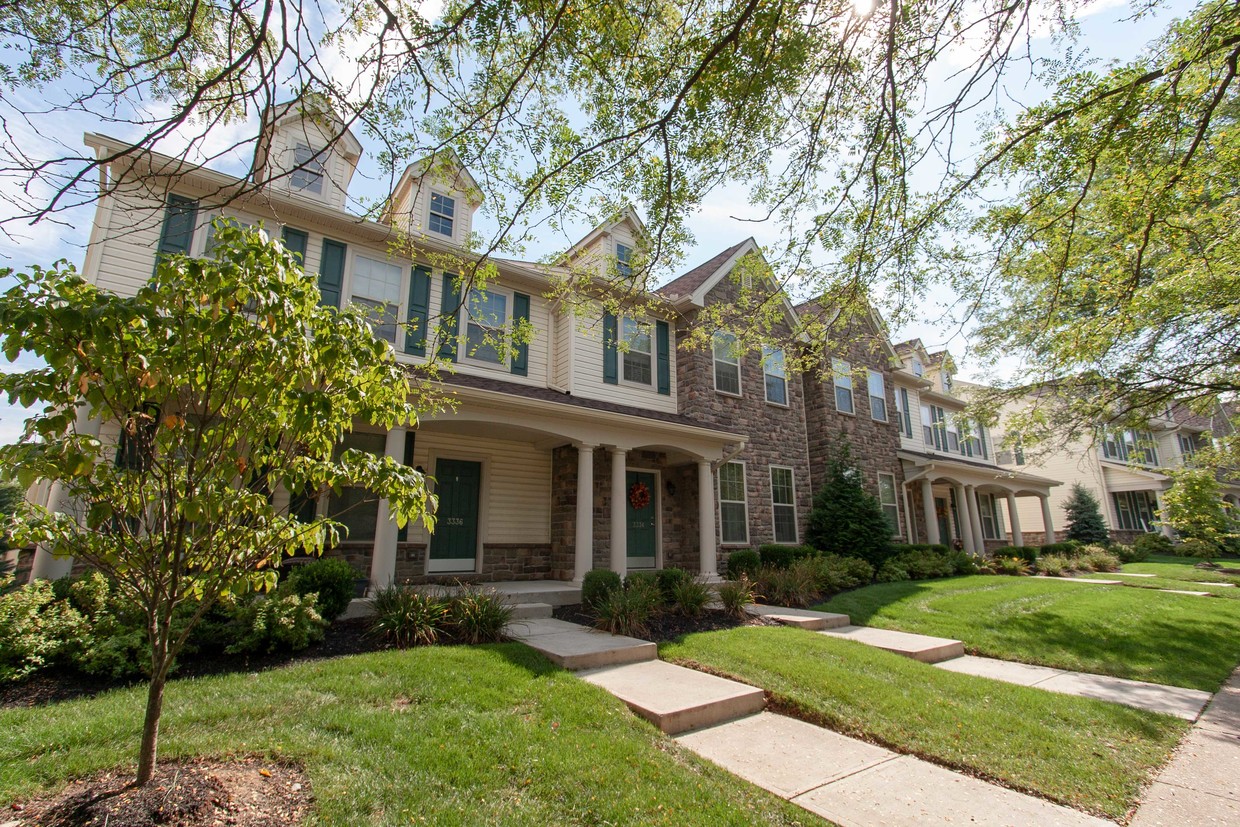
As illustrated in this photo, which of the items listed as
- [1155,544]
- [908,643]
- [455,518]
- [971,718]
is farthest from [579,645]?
[1155,544]

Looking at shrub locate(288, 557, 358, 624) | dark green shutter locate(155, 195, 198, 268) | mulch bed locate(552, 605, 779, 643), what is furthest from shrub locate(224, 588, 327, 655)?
dark green shutter locate(155, 195, 198, 268)

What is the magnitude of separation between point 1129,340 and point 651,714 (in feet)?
40.2

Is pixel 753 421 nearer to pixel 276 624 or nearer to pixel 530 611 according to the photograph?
pixel 530 611

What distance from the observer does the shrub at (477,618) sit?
20.9 feet

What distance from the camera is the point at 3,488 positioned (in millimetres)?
12656

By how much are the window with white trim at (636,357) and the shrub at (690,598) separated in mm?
5226

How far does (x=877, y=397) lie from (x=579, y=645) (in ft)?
48.3

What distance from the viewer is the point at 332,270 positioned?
9.40m

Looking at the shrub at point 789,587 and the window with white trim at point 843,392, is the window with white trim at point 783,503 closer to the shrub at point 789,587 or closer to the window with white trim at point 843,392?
the window with white trim at point 843,392

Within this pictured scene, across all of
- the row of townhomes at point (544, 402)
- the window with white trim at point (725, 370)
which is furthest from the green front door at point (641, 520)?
the window with white trim at point (725, 370)

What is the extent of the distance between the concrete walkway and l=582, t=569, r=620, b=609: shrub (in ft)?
19.4

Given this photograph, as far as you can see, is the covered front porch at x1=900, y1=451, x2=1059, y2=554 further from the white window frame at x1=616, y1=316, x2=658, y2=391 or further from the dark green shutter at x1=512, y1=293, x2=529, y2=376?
the dark green shutter at x1=512, y1=293, x2=529, y2=376

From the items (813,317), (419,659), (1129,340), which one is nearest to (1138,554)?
(1129,340)

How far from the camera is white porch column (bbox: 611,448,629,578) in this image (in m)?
9.88
